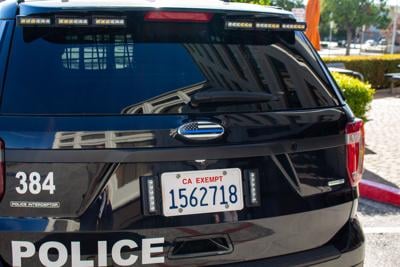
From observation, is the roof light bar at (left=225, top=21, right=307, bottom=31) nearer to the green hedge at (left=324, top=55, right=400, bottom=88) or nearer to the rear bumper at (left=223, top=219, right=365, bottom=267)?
the rear bumper at (left=223, top=219, right=365, bottom=267)

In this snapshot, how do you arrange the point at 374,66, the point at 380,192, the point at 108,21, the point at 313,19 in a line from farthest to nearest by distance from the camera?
the point at 374,66
the point at 313,19
the point at 380,192
the point at 108,21

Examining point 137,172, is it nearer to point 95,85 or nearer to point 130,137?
point 130,137

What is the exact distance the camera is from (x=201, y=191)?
6.63 ft

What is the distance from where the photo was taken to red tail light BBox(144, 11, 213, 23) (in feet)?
6.85

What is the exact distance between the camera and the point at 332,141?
2.28 m

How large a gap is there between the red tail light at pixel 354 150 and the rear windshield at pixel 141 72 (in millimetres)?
217

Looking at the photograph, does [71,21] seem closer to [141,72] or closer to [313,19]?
[141,72]

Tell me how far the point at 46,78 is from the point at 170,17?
576 mm

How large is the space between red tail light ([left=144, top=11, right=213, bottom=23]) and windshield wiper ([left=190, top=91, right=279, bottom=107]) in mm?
336

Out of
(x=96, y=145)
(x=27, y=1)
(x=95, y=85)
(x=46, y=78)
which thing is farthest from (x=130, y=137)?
(x=27, y=1)

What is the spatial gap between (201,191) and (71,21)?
861 millimetres

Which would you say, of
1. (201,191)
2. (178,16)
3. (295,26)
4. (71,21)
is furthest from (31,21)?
(295,26)

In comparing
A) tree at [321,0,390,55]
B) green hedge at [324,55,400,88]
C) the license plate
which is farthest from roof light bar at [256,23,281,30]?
tree at [321,0,390,55]

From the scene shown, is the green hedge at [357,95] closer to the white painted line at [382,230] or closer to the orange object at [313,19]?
the orange object at [313,19]
